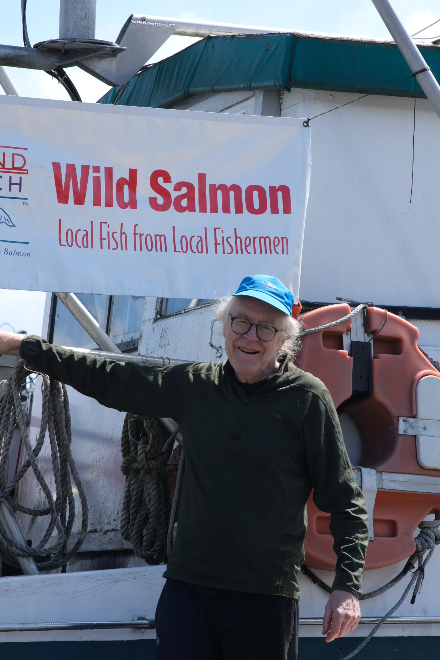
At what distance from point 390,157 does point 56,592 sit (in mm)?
2539

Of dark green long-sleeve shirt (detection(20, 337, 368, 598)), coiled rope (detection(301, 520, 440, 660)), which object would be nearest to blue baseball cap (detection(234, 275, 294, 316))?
dark green long-sleeve shirt (detection(20, 337, 368, 598))

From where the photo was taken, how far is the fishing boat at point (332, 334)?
113 inches

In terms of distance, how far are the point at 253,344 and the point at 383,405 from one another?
103 centimetres

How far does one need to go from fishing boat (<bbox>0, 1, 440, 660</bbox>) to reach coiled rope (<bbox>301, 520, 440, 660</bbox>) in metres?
0.03

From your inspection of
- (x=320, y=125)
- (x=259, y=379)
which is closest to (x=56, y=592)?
(x=259, y=379)

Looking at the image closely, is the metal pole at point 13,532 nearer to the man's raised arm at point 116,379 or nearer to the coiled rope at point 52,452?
the coiled rope at point 52,452

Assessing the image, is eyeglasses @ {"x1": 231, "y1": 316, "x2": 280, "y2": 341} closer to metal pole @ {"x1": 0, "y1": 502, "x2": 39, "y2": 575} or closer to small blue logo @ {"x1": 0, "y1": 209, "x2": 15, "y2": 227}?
small blue logo @ {"x1": 0, "y1": 209, "x2": 15, "y2": 227}

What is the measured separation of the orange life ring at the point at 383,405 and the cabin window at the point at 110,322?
1.88m

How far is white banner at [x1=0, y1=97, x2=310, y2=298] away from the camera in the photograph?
118 inches

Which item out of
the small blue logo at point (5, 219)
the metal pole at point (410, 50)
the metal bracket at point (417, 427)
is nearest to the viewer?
the small blue logo at point (5, 219)

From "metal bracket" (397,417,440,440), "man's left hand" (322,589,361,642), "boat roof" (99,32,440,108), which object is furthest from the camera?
"boat roof" (99,32,440,108)

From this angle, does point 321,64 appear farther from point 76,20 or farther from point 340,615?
point 340,615

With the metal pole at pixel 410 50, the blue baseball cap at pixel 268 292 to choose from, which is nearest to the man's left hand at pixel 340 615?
the blue baseball cap at pixel 268 292

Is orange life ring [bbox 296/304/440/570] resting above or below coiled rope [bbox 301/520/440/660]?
above
